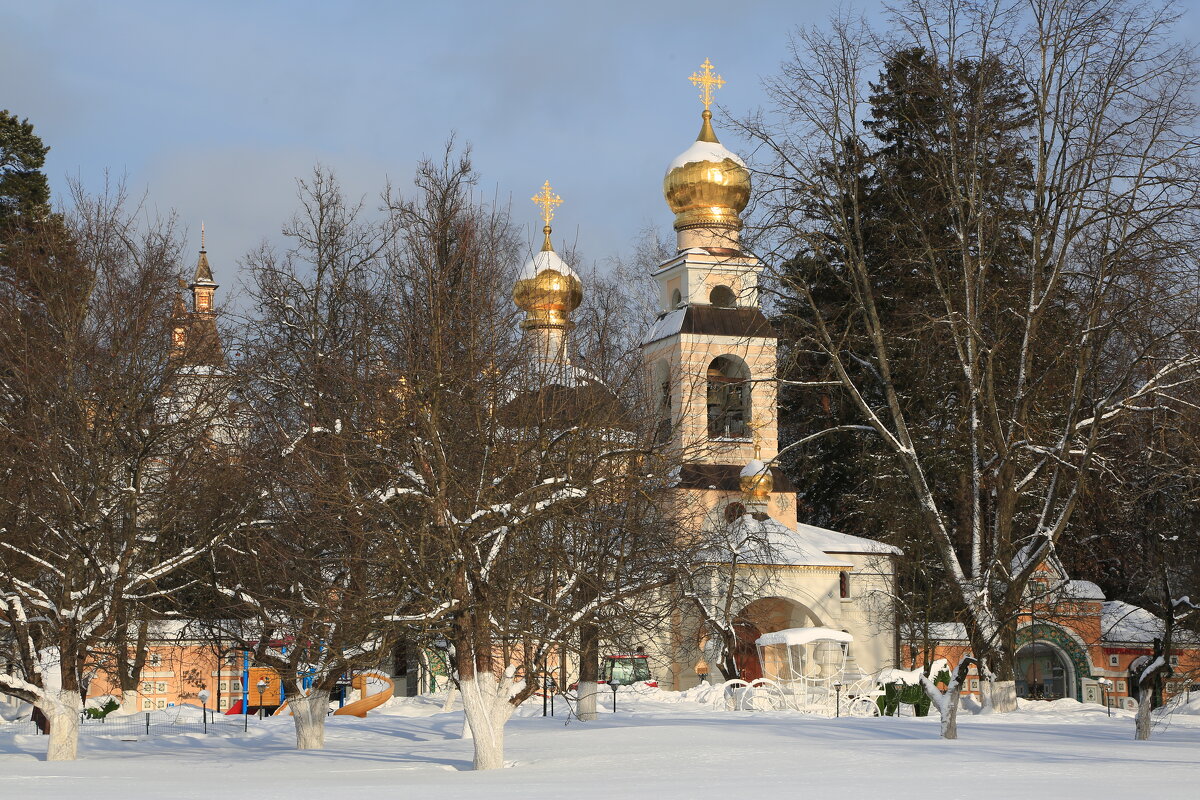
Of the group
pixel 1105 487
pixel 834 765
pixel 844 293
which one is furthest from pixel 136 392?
pixel 844 293

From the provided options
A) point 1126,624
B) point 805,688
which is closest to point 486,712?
point 805,688

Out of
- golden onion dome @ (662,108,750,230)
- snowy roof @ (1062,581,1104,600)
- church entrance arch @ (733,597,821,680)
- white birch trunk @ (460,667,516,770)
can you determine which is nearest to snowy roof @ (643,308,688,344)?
golden onion dome @ (662,108,750,230)

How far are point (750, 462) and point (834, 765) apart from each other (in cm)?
2399

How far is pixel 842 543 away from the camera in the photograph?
4197 centimetres

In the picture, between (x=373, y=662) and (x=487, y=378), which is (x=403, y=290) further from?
(x=373, y=662)

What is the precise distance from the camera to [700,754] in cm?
1797

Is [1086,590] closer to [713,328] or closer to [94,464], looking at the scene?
[713,328]

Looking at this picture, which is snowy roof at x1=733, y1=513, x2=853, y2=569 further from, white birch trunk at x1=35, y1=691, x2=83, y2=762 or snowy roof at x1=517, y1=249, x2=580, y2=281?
white birch trunk at x1=35, y1=691, x2=83, y2=762

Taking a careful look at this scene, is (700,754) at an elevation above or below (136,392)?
below

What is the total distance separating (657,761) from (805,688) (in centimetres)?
1474

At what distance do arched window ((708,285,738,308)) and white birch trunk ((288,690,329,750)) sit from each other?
23149mm

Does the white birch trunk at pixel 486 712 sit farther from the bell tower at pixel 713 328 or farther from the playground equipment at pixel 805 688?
the bell tower at pixel 713 328

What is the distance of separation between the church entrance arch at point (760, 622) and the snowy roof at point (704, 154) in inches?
429

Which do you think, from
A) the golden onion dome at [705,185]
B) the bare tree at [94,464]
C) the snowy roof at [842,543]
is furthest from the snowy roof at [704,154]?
the bare tree at [94,464]
